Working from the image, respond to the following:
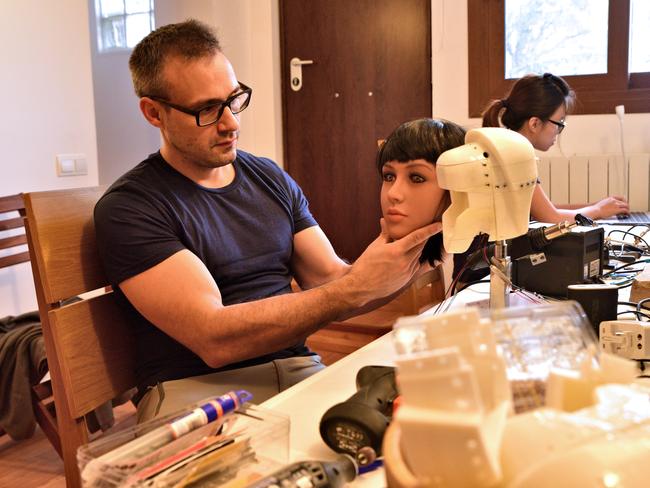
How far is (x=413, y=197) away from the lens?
1.27m

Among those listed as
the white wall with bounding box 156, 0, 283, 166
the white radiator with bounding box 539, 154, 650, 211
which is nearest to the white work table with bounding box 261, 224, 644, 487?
the white radiator with bounding box 539, 154, 650, 211

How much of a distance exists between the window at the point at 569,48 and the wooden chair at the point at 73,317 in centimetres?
308

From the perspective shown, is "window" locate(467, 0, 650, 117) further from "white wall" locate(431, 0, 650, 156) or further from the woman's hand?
the woman's hand

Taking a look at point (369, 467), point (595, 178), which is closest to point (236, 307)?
point (369, 467)

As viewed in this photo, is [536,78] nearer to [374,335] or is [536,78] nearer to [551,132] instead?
[551,132]

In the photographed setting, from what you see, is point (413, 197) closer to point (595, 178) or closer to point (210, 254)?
point (210, 254)

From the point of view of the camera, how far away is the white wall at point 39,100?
2.85 metres

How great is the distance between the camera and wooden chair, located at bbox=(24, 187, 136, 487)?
1235mm

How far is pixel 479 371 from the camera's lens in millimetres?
446

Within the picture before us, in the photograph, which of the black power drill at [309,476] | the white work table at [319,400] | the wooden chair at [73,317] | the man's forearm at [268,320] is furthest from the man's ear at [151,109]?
the black power drill at [309,476]

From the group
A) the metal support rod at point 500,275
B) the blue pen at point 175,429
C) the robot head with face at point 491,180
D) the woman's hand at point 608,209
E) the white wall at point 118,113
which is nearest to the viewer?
the blue pen at point 175,429

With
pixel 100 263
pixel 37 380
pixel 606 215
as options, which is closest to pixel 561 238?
pixel 100 263

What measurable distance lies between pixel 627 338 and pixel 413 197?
16.6 inches

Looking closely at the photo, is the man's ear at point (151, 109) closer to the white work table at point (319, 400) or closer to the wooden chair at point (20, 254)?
the white work table at point (319, 400)
